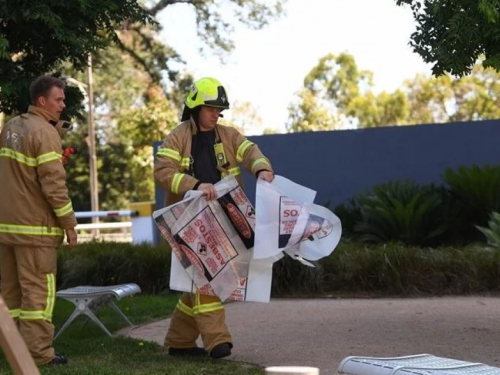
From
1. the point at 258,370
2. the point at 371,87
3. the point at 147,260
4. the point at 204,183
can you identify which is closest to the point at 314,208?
the point at 204,183

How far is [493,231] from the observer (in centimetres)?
1196

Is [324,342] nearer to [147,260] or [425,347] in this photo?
[425,347]

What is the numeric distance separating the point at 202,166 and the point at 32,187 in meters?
1.19

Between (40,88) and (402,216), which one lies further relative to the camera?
(402,216)

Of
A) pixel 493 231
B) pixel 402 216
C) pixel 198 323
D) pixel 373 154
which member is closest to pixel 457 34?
pixel 198 323

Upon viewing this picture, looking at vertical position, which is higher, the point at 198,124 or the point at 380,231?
the point at 198,124

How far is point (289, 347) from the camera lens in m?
7.57

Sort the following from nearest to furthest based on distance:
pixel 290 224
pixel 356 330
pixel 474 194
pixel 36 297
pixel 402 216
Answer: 1. pixel 36 297
2. pixel 290 224
3. pixel 356 330
4. pixel 402 216
5. pixel 474 194

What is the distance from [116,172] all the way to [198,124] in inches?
1585

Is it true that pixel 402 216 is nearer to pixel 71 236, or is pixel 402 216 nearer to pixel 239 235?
pixel 239 235

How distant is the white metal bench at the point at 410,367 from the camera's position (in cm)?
443

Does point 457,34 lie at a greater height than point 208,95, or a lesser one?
greater

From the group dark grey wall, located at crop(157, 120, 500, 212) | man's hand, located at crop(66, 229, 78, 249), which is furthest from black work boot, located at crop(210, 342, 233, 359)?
dark grey wall, located at crop(157, 120, 500, 212)

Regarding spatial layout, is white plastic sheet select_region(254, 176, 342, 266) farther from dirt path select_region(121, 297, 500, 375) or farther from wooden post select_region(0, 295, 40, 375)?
wooden post select_region(0, 295, 40, 375)
